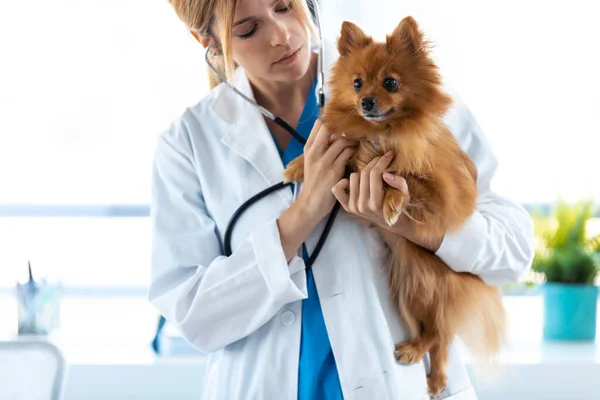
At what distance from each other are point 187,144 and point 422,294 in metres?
0.64

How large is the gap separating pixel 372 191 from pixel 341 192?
0.07 metres

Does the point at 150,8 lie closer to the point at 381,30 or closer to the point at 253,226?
the point at 381,30

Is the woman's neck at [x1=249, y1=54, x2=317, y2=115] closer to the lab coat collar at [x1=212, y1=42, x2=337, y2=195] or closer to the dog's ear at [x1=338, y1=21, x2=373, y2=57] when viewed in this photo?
the lab coat collar at [x1=212, y1=42, x2=337, y2=195]

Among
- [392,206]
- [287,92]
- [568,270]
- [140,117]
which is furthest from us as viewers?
[140,117]

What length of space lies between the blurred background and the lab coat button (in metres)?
1.34

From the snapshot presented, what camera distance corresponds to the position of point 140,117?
113 inches

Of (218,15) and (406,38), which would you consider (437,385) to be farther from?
(218,15)

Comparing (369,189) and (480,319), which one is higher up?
(369,189)

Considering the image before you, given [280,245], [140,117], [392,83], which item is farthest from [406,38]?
[140,117]

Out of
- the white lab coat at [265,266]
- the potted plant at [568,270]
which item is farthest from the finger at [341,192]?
the potted plant at [568,270]

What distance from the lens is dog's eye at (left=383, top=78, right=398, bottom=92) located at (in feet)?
4.16

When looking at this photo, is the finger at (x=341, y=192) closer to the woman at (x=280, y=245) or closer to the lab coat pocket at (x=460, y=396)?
the woman at (x=280, y=245)

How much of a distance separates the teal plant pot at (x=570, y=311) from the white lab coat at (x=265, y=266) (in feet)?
3.68

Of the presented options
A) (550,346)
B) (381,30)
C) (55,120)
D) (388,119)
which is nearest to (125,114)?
(55,120)
